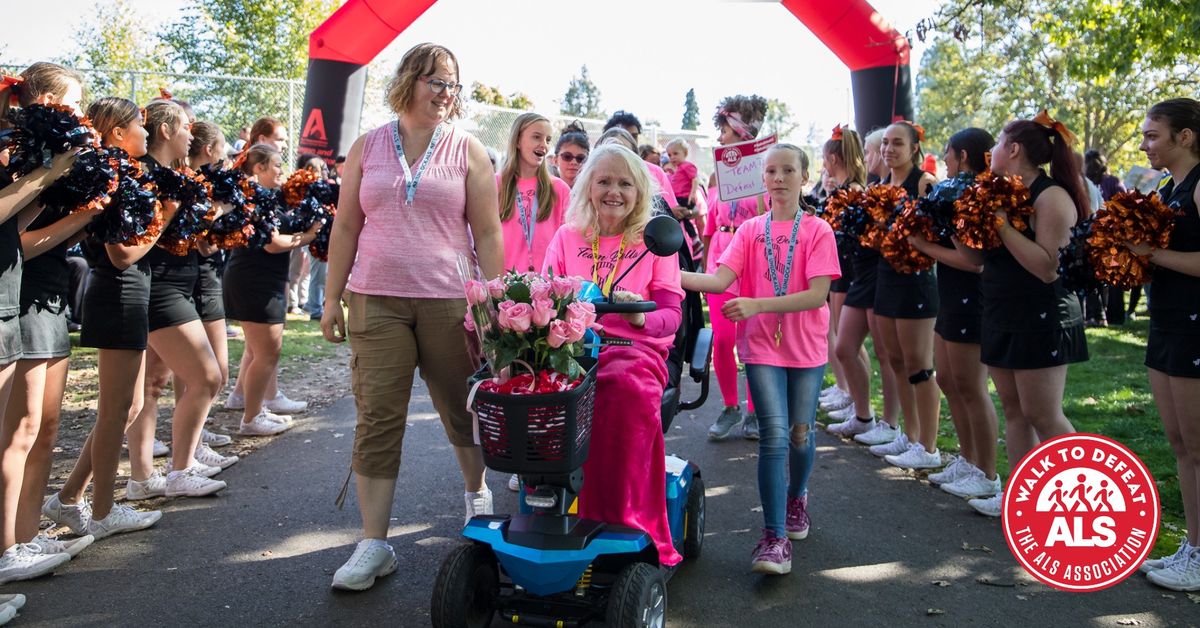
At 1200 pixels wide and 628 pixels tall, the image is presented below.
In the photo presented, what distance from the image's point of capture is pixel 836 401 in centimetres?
838

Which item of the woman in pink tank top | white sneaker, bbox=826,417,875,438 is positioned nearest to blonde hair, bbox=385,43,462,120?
the woman in pink tank top

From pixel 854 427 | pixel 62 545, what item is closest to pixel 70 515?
pixel 62 545

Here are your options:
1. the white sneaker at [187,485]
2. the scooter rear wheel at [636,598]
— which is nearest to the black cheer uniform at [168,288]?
the white sneaker at [187,485]

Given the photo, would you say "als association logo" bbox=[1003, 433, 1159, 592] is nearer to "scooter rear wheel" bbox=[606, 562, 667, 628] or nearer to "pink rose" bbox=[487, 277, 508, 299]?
"scooter rear wheel" bbox=[606, 562, 667, 628]

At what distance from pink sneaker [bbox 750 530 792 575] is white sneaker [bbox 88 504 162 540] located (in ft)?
10.8

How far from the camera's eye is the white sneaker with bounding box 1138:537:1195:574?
4.37 meters

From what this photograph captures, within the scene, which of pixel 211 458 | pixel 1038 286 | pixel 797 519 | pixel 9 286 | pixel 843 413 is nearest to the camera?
pixel 9 286

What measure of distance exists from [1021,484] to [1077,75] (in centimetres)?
1105

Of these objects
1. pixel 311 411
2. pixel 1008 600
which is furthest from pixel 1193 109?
pixel 311 411

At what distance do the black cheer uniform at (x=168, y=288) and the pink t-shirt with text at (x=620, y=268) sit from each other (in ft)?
7.55

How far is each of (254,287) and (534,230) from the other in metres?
2.30

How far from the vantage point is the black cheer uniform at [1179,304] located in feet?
13.5

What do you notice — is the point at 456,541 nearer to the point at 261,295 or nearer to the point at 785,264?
the point at 785,264

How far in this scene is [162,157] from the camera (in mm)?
5051
